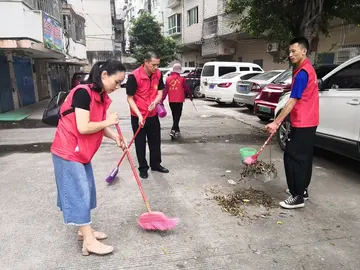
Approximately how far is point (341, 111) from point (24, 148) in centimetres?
563

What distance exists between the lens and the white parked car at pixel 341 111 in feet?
13.1

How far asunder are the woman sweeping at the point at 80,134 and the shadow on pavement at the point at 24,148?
393 cm

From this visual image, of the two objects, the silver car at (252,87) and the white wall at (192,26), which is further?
the white wall at (192,26)

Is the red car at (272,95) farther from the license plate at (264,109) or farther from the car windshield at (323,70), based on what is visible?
the car windshield at (323,70)

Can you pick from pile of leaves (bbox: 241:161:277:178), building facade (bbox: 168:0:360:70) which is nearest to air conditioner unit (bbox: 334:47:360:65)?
building facade (bbox: 168:0:360:70)

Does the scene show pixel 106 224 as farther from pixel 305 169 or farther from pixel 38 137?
pixel 38 137

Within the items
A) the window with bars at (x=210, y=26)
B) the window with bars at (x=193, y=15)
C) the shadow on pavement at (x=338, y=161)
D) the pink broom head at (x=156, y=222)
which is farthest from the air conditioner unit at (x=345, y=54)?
the window with bars at (x=193, y=15)

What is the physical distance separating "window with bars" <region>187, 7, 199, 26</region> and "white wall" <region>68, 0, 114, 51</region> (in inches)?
663

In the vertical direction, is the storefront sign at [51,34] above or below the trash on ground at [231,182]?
above

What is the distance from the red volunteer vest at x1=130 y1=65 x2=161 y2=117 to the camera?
13.4ft

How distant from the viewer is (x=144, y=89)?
4117mm

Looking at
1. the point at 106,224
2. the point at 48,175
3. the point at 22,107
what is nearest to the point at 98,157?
the point at 48,175

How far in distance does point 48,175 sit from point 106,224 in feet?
6.05

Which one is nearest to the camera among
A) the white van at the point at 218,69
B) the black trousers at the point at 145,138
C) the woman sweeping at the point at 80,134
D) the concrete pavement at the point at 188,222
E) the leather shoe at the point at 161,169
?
the woman sweeping at the point at 80,134
